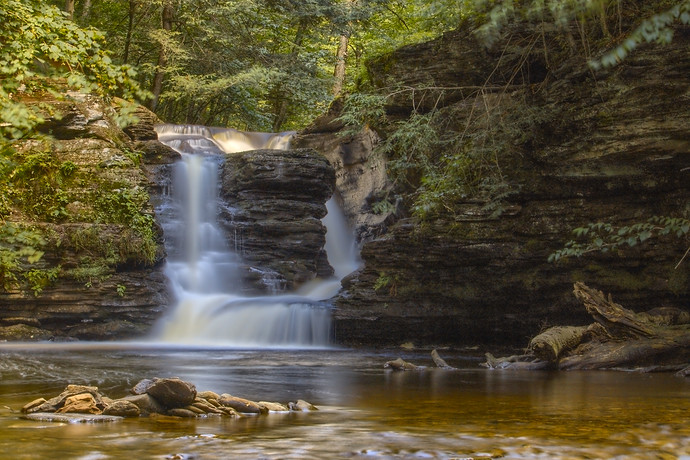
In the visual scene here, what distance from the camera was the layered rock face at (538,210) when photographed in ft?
37.8

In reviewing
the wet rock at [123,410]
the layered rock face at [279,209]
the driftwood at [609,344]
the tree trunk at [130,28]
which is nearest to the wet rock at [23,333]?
the layered rock face at [279,209]

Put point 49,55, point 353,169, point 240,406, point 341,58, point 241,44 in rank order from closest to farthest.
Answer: point 240,406
point 49,55
point 353,169
point 241,44
point 341,58

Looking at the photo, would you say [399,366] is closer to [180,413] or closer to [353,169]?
[180,413]

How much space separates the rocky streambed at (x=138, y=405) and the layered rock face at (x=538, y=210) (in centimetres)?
842

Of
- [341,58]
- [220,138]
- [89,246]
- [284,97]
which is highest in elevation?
[341,58]

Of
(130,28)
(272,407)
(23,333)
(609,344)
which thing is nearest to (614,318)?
(609,344)

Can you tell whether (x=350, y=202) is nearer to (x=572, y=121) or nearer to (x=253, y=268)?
(x=253, y=268)

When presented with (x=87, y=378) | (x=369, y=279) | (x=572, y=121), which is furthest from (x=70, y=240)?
(x=572, y=121)

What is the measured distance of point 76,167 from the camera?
1622cm

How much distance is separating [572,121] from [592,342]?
3952 mm

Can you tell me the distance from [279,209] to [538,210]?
8.22 meters

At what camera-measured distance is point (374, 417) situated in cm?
553

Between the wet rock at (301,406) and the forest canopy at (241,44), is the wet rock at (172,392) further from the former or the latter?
the forest canopy at (241,44)

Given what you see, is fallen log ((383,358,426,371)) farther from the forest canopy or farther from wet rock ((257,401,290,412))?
the forest canopy
